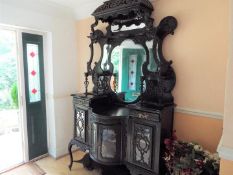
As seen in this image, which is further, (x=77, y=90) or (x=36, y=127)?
(x=77, y=90)

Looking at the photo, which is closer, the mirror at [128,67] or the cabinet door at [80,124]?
the mirror at [128,67]

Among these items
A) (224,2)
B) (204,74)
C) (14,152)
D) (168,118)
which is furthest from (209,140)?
(14,152)

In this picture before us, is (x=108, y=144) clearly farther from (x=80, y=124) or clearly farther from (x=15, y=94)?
(x=15, y=94)

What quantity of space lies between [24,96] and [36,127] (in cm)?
54

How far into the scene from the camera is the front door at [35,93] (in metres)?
2.63

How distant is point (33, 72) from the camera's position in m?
2.70

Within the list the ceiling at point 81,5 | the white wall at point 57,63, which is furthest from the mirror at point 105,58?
the white wall at point 57,63

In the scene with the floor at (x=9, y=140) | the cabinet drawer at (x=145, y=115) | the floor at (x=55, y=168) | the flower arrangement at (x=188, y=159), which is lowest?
the floor at (x=55, y=168)

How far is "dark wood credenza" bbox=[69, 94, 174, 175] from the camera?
1710mm

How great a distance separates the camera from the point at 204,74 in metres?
1.73

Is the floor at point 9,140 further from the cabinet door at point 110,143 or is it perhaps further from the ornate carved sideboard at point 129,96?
the cabinet door at point 110,143

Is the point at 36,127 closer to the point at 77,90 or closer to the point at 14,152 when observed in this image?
the point at 14,152

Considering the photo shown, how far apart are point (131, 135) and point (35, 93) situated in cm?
172

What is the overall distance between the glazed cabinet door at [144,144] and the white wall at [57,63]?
1474mm
